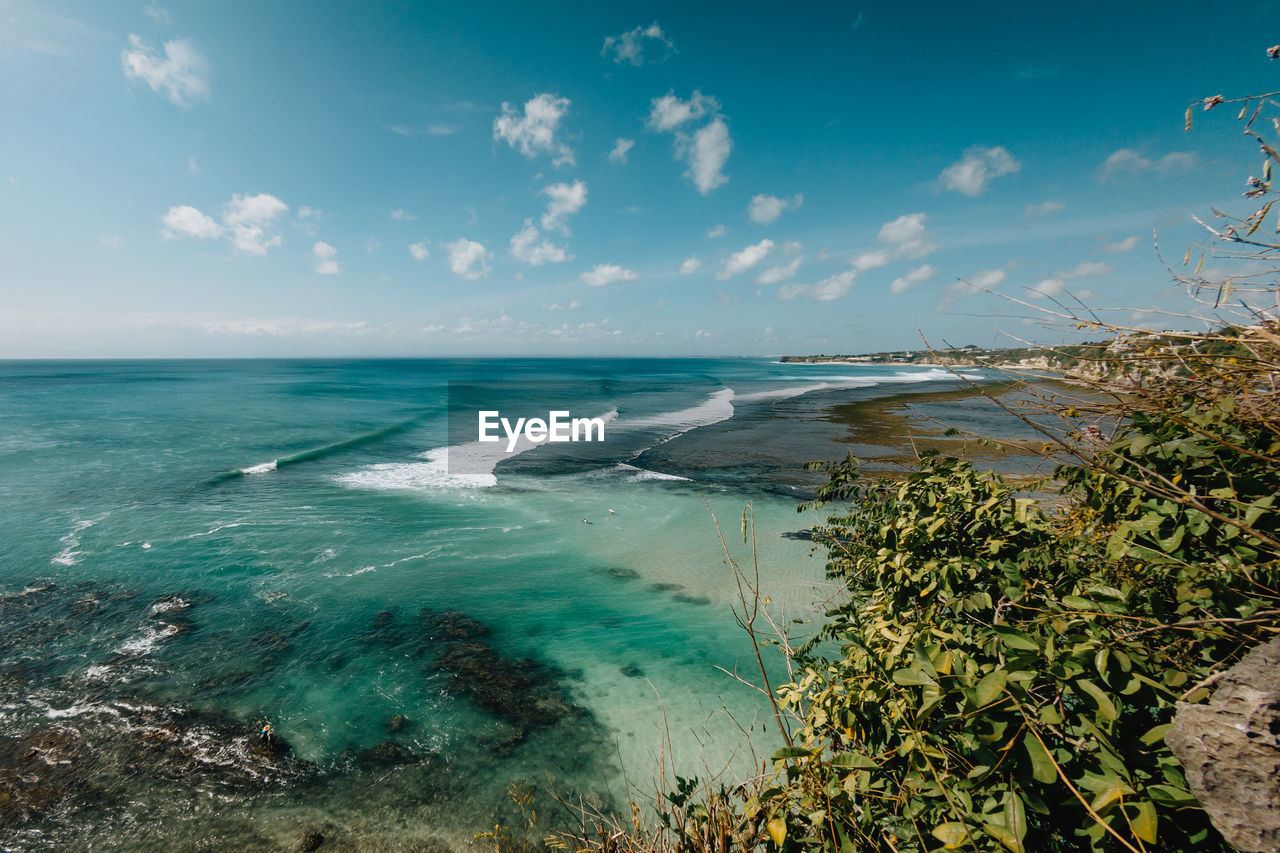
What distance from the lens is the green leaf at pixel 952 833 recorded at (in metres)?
1.87

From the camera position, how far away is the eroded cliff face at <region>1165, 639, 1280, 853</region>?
5.42 ft

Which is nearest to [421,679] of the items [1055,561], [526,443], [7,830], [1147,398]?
[7,830]

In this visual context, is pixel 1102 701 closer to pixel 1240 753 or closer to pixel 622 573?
pixel 1240 753

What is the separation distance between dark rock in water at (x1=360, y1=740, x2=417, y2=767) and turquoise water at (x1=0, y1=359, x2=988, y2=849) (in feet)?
0.10

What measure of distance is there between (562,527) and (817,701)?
1563cm

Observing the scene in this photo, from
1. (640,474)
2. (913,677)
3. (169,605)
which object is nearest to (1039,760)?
(913,677)

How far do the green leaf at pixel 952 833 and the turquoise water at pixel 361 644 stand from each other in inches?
59.8

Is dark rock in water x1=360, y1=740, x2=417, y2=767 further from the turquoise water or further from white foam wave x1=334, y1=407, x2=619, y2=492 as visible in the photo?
white foam wave x1=334, y1=407, x2=619, y2=492

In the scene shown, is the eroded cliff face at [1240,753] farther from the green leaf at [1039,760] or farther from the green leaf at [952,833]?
the green leaf at [952,833]

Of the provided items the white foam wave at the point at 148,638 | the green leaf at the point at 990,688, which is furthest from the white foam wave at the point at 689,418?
the green leaf at the point at 990,688

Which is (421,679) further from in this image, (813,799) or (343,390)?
(343,390)

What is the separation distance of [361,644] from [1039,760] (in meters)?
12.4

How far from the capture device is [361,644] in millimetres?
10797

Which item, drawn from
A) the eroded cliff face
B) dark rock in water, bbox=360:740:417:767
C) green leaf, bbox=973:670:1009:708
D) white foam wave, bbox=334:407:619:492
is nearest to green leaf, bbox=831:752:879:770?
green leaf, bbox=973:670:1009:708
